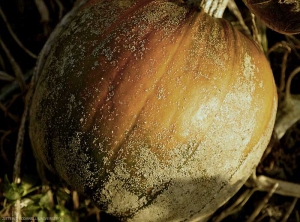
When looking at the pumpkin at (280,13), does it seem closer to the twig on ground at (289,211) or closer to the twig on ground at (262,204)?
the twig on ground at (262,204)

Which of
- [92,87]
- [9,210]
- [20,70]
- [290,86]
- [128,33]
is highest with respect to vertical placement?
[128,33]

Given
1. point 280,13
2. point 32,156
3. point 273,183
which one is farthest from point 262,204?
point 32,156

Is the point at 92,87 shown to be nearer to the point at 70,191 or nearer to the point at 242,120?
the point at 242,120

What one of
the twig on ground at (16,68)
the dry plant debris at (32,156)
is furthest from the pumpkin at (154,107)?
the twig on ground at (16,68)

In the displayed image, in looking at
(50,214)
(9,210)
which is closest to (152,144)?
(50,214)

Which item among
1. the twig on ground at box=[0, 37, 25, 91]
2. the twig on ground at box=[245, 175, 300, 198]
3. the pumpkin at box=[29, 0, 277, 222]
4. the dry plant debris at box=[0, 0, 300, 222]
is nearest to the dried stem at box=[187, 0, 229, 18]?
the pumpkin at box=[29, 0, 277, 222]

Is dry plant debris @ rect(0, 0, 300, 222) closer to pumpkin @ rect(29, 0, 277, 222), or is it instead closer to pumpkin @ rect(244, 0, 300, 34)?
pumpkin @ rect(244, 0, 300, 34)
